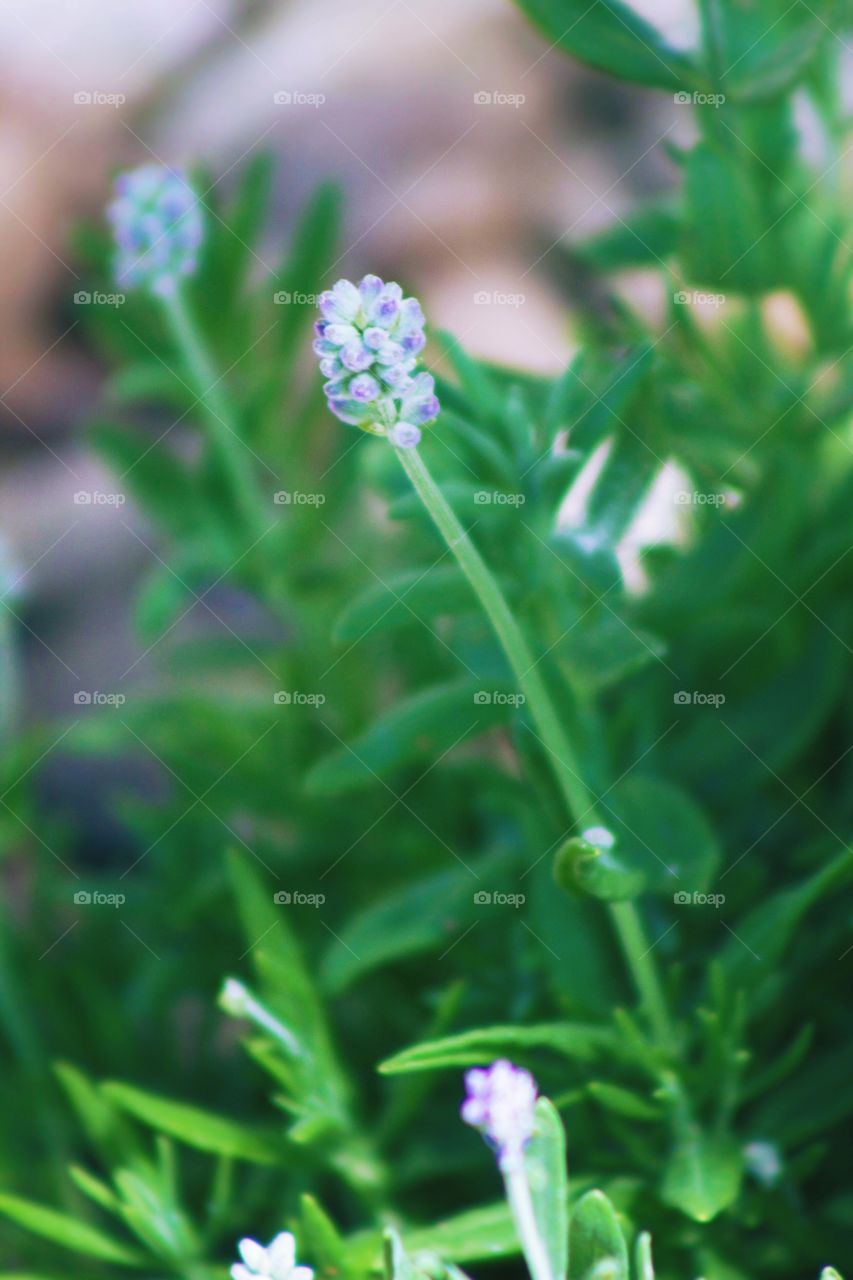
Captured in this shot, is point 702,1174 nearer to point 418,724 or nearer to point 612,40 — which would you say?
point 418,724

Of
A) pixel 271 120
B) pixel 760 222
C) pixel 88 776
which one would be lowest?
pixel 88 776

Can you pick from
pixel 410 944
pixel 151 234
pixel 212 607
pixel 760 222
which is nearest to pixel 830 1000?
pixel 410 944

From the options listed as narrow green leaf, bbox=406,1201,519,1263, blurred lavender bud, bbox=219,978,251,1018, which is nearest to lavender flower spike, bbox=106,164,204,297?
blurred lavender bud, bbox=219,978,251,1018

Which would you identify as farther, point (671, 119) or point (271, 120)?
point (271, 120)

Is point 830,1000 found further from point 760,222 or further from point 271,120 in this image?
point 271,120
